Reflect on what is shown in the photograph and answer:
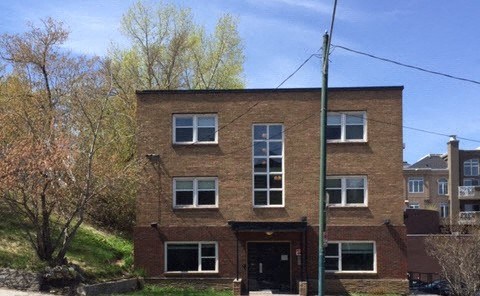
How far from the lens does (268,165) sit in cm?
3080

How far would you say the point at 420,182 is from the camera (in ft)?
292

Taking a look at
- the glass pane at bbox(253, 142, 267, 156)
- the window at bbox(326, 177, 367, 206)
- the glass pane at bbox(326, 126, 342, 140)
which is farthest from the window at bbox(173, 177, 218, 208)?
the glass pane at bbox(326, 126, 342, 140)

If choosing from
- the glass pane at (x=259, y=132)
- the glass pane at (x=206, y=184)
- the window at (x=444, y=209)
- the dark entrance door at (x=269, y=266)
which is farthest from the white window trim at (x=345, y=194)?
the window at (x=444, y=209)

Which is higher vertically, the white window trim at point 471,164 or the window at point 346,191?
the white window trim at point 471,164

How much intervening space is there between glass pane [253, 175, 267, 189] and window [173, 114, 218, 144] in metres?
2.67

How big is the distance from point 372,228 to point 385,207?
1158 millimetres

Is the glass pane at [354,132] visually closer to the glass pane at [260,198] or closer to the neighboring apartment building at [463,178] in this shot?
the glass pane at [260,198]

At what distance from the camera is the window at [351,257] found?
30.0 metres

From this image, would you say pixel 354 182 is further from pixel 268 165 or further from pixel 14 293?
pixel 14 293

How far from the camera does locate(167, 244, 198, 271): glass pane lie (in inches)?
1193

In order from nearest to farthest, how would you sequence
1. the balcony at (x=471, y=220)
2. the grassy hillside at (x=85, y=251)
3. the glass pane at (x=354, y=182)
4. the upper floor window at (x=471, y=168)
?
the grassy hillside at (x=85, y=251) → the glass pane at (x=354, y=182) → the balcony at (x=471, y=220) → the upper floor window at (x=471, y=168)

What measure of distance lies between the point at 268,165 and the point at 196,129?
385 cm

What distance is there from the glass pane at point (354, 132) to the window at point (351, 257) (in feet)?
16.3

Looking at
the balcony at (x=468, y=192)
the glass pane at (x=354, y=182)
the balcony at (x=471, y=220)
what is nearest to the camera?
the glass pane at (x=354, y=182)
